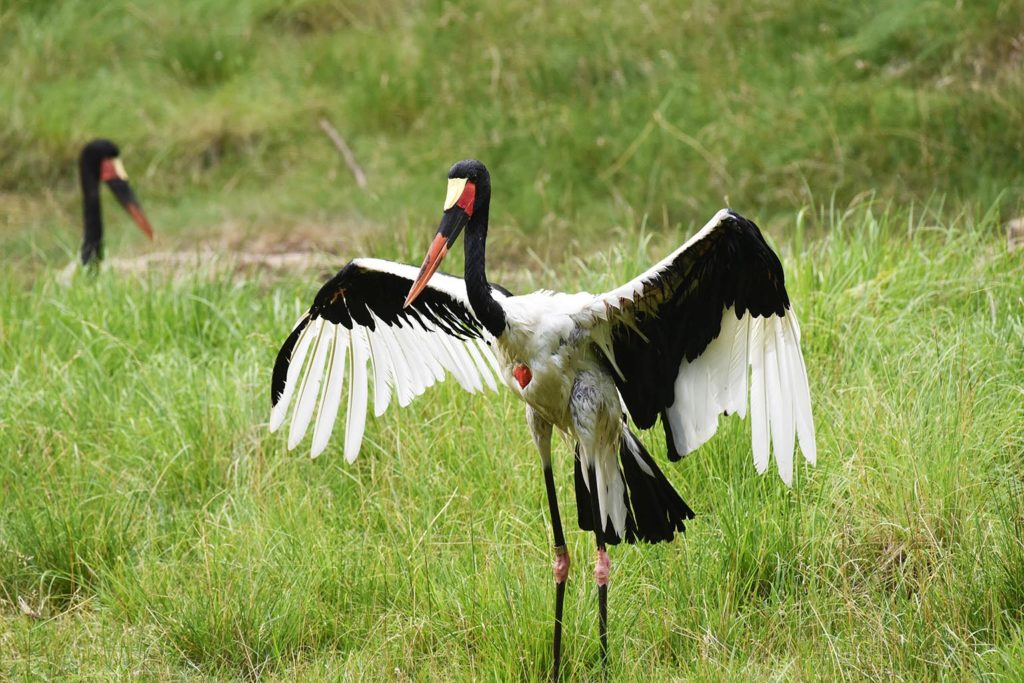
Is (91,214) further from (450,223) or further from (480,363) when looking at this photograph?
(450,223)

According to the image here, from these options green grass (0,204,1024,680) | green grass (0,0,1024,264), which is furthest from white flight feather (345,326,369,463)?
green grass (0,0,1024,264)

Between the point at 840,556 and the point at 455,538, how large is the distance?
3.75 feet

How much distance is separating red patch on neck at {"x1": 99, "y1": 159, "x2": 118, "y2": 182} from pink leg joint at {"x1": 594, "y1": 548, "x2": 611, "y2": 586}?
463cm

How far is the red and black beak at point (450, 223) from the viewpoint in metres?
3.62

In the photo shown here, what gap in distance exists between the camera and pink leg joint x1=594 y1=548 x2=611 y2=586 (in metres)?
3.76

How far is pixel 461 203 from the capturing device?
3.69 m

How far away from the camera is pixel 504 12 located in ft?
27.1

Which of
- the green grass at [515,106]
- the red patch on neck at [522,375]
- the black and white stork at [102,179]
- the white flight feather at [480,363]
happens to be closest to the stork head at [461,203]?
the red patch on neck at [522,375]

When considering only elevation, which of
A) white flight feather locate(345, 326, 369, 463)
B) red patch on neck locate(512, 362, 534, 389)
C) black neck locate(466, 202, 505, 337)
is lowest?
white flight feather locate(345, 326, 369, 463)

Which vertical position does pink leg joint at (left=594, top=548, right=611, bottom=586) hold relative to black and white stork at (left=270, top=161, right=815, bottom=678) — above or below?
below

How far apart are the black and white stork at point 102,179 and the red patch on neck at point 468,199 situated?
13.3 ft

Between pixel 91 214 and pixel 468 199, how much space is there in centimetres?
410

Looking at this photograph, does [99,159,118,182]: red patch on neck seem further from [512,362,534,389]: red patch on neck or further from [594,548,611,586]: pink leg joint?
[594,548,611,586]: pink leg joint

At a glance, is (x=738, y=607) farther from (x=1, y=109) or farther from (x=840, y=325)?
(x=1, y=109)
